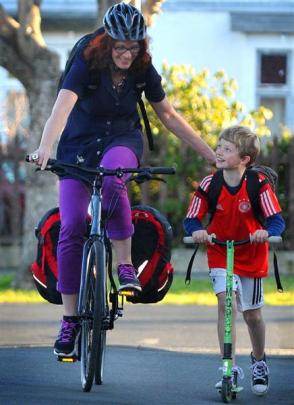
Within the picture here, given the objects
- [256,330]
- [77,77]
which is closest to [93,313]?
[256,330]

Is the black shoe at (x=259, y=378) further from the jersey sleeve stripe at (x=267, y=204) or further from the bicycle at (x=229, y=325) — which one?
the jersey sleeve stripe at (x=267, y=204)

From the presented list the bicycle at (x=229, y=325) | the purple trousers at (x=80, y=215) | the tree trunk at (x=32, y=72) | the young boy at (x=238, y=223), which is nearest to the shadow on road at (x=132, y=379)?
the bicycle at (x=229, y=325)

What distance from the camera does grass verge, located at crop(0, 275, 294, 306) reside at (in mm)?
14414

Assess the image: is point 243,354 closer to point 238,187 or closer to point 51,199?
point 238,187

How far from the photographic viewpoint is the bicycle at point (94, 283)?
7.30 meters

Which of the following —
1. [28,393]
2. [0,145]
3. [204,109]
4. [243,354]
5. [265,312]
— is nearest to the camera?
[28,393]

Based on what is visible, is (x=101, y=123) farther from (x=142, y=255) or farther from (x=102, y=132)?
(x=142, y=255)

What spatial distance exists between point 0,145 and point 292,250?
4329mm

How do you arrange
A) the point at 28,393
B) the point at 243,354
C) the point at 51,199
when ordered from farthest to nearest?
the point at 51,199 → the point at 243,354 → the point at 28,393

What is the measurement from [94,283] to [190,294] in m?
7.84

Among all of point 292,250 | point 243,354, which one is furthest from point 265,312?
point 292,250

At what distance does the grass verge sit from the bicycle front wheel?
6.75 meters

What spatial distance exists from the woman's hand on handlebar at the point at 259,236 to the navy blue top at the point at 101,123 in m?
0.92

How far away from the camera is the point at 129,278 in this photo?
7672mm
